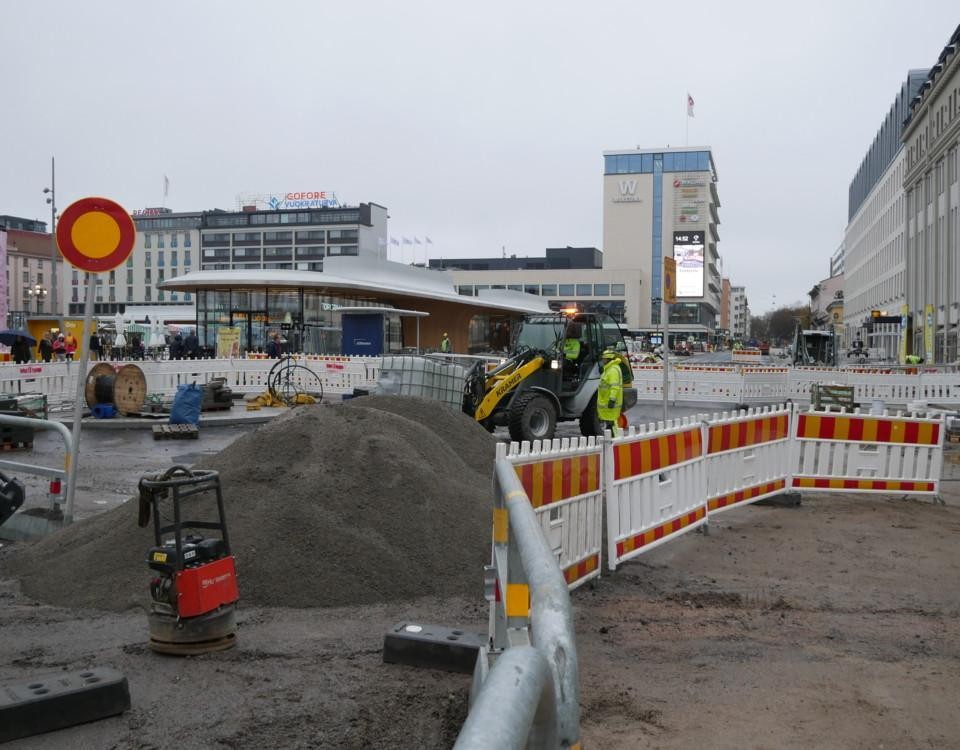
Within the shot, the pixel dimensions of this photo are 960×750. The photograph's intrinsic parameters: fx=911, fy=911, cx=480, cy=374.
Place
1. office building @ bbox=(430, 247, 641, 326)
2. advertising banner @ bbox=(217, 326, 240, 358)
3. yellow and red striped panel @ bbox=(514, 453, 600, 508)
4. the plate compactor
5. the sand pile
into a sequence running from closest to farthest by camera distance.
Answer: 1. the plate compactor
2. yellow and red striped panel @ bbox=(514, 453, 600, 508)
3. the sand pile
4. advertising banner @ bbox=(217, 326, 240, 358)
5. office building @ bbox=(430, 247, 641, 326)

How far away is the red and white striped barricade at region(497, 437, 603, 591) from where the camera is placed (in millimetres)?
6039

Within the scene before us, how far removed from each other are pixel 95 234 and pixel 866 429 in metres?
8.75

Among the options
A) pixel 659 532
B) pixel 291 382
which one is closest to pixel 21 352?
pixel 291 382

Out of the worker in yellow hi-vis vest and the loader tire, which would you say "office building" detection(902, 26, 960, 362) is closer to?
the loader tire

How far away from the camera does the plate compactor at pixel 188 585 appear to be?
15.8ft

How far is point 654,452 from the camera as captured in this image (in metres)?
8.09

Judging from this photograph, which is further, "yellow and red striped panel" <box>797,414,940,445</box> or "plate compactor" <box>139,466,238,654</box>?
"yellow and red striped panel" <box>797,414,940,445</box>

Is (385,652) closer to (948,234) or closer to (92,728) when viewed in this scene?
(92,728)

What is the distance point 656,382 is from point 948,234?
3415 cm

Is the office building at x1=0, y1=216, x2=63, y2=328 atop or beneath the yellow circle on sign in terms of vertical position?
atop

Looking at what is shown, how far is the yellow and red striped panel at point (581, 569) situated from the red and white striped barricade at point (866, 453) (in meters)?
4.66

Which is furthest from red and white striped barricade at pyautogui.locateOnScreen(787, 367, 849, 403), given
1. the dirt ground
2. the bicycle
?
the dirt ground

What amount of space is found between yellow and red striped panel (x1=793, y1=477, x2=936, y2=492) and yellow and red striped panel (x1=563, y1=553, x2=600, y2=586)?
15.4 feet

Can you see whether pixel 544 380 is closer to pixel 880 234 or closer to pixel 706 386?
pixel 706 386
